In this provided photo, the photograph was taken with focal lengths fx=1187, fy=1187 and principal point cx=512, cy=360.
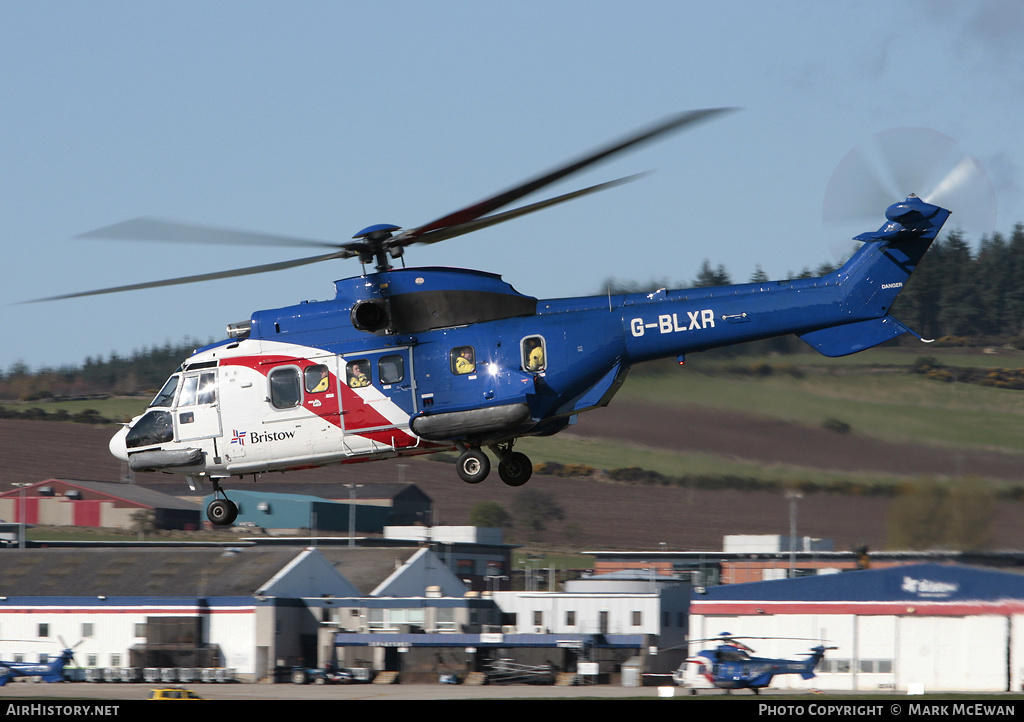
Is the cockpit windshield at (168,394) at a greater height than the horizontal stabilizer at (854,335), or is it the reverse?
the horizontal stabilizer at (854,335)

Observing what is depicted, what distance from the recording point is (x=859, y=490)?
24438 mm

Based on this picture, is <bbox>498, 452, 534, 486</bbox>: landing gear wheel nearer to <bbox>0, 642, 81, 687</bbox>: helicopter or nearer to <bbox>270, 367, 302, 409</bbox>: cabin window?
<bbox>270, 367, 302, 409</bbox>: cabin window

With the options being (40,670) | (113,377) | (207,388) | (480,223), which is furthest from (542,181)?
(113,377)

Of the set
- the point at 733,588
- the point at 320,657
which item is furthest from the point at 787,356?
the point at 320,657

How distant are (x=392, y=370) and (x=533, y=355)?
229cm

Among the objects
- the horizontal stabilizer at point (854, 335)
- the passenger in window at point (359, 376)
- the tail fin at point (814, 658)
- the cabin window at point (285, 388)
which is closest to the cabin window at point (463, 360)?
the passenger in window at point (359, 376)

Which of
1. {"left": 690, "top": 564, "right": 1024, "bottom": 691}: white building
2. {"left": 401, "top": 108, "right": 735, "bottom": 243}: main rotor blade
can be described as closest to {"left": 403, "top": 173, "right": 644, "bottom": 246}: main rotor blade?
{"left": 401, "top": 108, "right": 735, "bottom": 243}: main rotor blade

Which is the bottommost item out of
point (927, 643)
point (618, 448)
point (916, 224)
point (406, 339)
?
point (927, 643)

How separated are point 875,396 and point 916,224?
6.55 meters

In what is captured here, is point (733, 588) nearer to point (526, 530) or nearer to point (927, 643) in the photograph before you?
point (927, 643)

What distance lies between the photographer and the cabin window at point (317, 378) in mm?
19469

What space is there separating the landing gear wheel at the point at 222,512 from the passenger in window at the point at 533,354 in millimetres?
5656

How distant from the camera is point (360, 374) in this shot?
1927 centimetres

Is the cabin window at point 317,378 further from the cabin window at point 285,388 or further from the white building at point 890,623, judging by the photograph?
the white building at point 890,623
